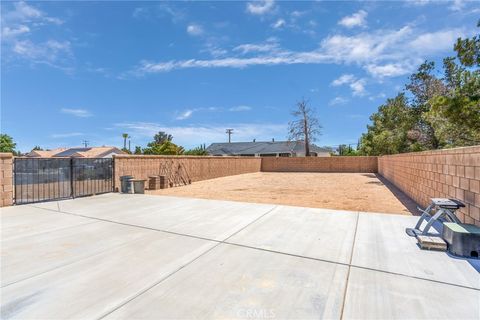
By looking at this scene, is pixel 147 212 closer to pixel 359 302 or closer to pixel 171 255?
pixel 171 255

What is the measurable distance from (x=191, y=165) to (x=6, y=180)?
10.0 m

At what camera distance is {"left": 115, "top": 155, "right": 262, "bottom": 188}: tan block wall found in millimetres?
10828

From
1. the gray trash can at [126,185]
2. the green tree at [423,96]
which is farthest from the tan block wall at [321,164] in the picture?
the gray trash can at [126,185]

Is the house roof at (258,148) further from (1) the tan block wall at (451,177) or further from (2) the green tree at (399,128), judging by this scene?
(1) the tan block wall at (451,177)

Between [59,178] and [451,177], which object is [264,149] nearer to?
[59,178]

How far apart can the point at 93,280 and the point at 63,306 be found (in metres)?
0.45

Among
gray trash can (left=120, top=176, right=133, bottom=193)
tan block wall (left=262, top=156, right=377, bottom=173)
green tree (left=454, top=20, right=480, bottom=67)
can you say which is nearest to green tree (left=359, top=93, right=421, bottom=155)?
tan block wall (left=262, top=156, right=377, bottom=173)

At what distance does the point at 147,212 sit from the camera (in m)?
5.87

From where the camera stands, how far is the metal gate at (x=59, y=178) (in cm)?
709

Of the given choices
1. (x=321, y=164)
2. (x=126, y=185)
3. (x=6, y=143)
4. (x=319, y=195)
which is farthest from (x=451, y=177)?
(x=6, y=143)

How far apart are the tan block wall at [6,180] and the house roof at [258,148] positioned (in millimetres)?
36210

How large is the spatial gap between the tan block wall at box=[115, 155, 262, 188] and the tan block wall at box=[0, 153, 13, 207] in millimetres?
3521

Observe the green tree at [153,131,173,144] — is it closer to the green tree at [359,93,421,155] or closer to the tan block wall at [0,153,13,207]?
the green tree at [359,93,421,155]

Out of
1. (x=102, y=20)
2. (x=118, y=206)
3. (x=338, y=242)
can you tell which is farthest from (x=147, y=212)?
(x=102, y=20)
